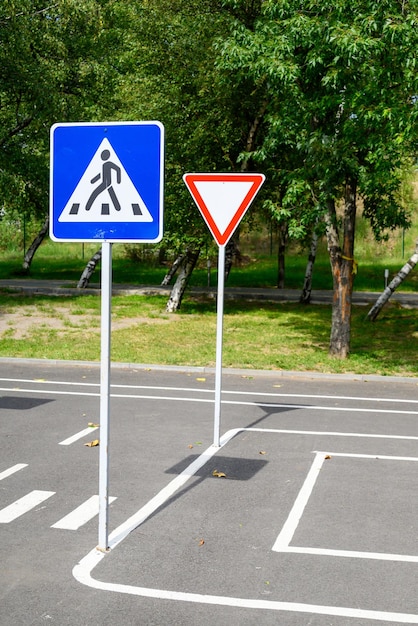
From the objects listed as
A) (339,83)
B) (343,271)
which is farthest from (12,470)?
(343,271)

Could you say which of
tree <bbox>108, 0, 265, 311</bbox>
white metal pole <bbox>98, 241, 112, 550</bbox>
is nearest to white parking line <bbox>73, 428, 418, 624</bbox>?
white metal pole <bbox>98, 241, 112, 550</bbox>

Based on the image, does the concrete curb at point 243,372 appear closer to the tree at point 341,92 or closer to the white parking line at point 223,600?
the tree at point 341,92

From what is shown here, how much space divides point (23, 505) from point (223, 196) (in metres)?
3.80

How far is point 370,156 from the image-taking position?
46.9 ft

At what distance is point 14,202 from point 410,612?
28022 mm

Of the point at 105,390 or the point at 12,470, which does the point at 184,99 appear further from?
the point at 105,390

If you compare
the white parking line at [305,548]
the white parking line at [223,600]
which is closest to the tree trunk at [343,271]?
the white parking line at [305,548]

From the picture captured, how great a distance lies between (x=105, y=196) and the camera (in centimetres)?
520

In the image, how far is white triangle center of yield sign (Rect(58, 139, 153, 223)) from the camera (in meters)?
5.15

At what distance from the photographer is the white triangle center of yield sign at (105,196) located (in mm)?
5152

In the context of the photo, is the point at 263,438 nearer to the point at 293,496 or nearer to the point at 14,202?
the point at 293,496

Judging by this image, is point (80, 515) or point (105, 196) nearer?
point (105, 196)

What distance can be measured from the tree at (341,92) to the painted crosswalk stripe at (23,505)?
928cm

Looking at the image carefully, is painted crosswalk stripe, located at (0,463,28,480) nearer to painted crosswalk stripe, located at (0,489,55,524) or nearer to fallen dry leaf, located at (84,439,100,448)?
painted crosswalk stripe, located at (0,489,55,524)
